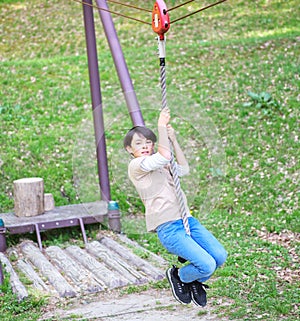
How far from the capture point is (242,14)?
1479 cm

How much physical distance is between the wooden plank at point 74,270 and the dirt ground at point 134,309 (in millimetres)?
174

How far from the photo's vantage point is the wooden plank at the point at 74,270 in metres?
6.07

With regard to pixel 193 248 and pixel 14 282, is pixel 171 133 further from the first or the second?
pixel 14 282

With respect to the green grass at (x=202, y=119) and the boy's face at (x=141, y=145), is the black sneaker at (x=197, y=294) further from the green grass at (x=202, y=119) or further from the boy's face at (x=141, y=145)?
the boy's face at (x=141, y=145)

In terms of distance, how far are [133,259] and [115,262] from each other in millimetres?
186

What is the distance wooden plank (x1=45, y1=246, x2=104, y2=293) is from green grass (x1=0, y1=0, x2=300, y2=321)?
638 mm

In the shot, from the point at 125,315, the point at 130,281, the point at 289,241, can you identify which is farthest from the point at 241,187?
the point at 125,315

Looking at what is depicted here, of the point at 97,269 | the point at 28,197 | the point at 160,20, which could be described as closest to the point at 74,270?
the point at 97,269

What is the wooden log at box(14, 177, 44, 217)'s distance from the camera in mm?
7676

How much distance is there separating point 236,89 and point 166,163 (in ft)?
23.5

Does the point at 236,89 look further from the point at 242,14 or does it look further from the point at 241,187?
the point at 242,14

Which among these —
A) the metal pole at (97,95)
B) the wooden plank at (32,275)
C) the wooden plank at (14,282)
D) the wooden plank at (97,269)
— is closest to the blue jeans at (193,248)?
the wooden plank at (97,269)

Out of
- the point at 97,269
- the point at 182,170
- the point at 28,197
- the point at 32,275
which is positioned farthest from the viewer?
the point at 28,197

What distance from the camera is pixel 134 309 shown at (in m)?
5.54
